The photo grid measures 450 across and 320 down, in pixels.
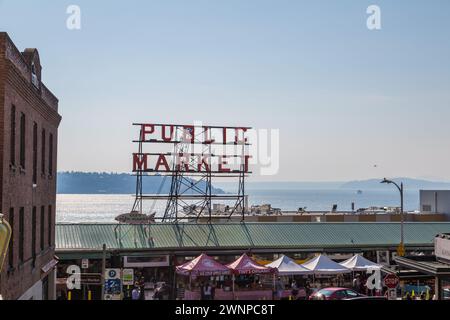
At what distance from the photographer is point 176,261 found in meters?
36.2

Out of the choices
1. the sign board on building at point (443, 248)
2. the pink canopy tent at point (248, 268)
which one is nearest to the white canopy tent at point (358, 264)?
the pink canopy tent at point (248, 268)

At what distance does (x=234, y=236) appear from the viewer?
38.9 meters

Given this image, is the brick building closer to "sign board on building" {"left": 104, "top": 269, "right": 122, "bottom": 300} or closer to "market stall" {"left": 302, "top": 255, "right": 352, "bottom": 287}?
"sign board on building" {"left": 104, "top": 269, "right": 122, "bottom": 300}

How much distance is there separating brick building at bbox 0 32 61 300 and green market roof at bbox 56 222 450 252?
17.9 feet

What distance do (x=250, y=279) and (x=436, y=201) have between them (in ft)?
121

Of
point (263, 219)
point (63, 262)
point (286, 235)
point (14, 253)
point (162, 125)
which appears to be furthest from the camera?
point (263, 219)

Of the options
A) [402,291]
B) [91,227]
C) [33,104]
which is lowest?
[402,291]

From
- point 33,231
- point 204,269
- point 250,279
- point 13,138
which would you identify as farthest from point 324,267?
point 13,138

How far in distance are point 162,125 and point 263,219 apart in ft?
42.1

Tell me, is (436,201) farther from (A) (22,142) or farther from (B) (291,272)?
(A) (22,142)

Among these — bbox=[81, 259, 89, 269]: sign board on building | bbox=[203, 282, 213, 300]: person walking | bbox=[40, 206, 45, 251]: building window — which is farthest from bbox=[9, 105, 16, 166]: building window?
bbox=[203, 282, 213, 300]: person walking
